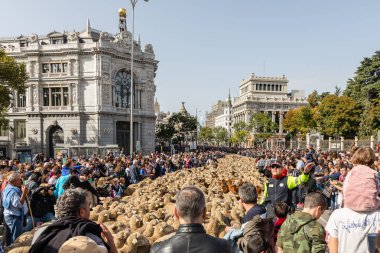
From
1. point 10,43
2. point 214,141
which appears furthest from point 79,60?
point 214,141

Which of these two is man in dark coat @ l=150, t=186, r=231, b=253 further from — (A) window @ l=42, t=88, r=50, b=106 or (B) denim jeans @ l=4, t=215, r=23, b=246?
(A) window @ l=42, t=88, r=50, b=106

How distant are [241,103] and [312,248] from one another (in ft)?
399

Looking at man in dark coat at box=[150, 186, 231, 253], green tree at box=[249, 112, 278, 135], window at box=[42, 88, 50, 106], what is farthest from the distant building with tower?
man in dark coat at box=[150, 186, 231, 253]

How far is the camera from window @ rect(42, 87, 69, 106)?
144ft

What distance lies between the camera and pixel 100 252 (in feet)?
8.66

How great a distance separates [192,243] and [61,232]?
136cm

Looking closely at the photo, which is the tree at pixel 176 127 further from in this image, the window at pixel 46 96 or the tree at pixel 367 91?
the tree at pixel 367 91

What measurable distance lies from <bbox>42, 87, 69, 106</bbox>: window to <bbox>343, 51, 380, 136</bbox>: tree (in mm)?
42581

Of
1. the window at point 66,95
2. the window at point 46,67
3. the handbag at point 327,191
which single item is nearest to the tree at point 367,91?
the handbag at point 327,191

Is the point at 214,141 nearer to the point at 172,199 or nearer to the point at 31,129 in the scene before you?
the point at 31,129

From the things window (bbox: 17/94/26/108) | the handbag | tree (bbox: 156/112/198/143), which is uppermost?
window (bbox: 17/94/26/108)

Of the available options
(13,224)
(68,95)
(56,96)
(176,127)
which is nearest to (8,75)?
(68,95)

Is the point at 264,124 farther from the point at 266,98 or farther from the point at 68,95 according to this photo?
the point at 68,95

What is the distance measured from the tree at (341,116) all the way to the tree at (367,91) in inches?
60.8
